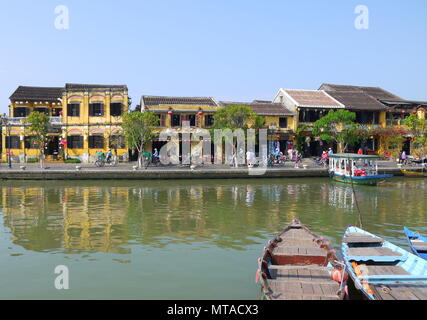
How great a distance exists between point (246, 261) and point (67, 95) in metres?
29.7

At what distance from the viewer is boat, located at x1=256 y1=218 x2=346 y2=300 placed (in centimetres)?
A: 684

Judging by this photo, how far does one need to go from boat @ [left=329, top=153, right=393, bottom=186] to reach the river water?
2.08 feet

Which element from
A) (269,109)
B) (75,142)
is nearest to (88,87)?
(75,142)

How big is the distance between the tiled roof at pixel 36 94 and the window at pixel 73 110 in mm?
3647

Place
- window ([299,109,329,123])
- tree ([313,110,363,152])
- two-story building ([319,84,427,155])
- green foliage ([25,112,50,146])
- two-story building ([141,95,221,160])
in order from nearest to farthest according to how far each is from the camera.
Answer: green foliage ([25,112,50,146]) → tree ([313,110,363,152]) → two-story building ([141,95,221,160]) → window ([299,109,329,123]) → two-story building ([319,84,427,155])

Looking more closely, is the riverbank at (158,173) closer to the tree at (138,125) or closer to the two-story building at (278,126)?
the tree at (138,125)

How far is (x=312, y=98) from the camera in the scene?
3941cm

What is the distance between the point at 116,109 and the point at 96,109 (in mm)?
1729

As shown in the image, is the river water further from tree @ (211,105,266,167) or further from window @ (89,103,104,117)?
window @ (89,103,104,117)

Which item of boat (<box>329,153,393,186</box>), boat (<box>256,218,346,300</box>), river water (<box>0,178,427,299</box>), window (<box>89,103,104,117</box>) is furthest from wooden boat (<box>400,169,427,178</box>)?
window (<box>89,103,104,117</box>)

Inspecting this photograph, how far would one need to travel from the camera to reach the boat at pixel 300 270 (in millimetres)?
6844

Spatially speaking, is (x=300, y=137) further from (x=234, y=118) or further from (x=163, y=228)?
(x=163, y=228)
